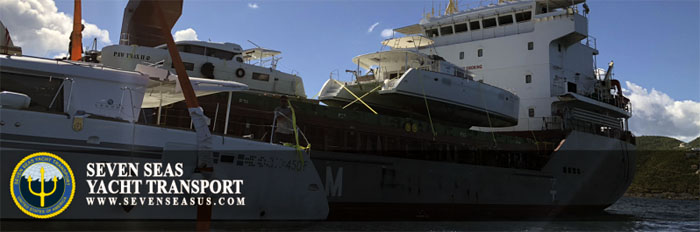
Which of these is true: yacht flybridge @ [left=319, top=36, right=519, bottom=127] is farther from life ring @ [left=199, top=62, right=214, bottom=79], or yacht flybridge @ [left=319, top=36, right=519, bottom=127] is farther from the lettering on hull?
life ring @ [left=199, top=62, right=214, bottom=79]

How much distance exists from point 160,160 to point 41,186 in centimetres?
194

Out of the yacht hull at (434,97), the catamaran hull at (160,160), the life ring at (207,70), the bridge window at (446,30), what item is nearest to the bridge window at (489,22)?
the bridge window at (446,30)

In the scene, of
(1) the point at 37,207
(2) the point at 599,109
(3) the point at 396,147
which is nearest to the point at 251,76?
(3) the point at 396,147

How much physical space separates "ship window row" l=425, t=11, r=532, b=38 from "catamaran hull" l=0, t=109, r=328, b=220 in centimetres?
2025

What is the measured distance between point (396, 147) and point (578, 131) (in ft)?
41.0

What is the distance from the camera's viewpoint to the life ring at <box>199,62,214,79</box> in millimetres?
17391

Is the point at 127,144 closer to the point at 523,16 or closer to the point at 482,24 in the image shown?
the point at 482,24

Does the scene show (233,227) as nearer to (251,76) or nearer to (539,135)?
(251,76)

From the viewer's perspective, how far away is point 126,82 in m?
10.2

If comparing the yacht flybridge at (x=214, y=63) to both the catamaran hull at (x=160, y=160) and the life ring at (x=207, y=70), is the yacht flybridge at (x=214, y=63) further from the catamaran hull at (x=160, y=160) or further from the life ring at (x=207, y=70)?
the catamaran hull at (x=160, y=160)

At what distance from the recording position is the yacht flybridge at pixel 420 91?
2097cm

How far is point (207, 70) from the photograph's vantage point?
1745cm

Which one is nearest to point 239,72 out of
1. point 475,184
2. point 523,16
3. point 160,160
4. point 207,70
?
point 207,70

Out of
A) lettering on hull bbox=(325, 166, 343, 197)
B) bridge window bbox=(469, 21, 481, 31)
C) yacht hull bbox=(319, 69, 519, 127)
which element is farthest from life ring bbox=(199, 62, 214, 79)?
bridge window bbox=(469, 21, 481, 31)
